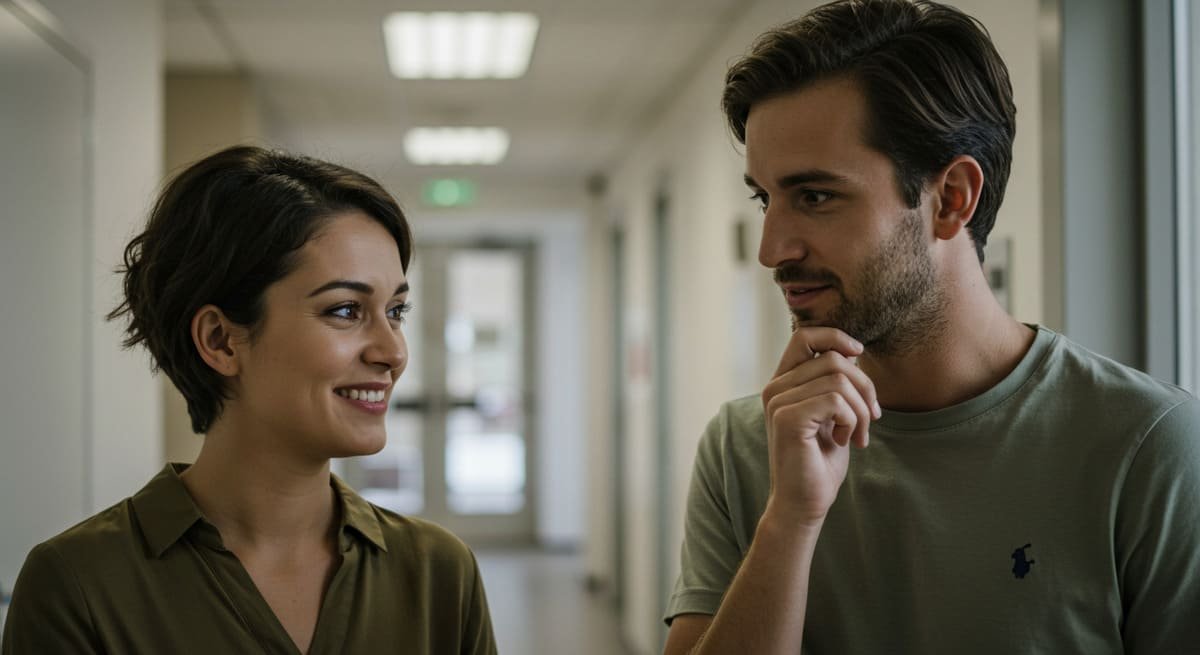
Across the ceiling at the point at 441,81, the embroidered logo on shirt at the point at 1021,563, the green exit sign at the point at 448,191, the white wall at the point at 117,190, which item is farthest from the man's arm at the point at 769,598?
the green exit sign at the point at 448,191

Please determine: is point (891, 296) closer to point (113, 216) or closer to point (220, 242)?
point (220, 242)

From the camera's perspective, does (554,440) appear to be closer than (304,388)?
No

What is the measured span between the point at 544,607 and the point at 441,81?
12.9ft

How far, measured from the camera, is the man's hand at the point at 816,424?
1.35m

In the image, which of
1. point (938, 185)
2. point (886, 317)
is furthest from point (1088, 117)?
point (886, 317)

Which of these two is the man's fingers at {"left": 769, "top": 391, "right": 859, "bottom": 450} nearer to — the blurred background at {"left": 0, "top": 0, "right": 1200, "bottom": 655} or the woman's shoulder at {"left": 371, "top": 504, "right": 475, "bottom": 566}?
the woman's shoulder at {"left": 371, "top": 504, "right": 475, "bottom": 566}

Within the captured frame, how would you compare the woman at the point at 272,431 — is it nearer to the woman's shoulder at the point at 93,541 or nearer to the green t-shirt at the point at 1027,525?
the woman's shoulder at the point at 93,541

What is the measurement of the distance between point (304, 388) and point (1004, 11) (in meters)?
1.67

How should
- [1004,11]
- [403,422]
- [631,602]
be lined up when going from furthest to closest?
1. [403,422]
2. [631,602]
3. [1004,11]

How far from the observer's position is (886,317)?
4.59 feet

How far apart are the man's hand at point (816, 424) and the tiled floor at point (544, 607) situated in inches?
179

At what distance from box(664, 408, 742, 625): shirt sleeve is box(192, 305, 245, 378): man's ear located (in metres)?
0.62

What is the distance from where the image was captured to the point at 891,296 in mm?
1399

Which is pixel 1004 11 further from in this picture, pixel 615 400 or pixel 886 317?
pixel 615 400
